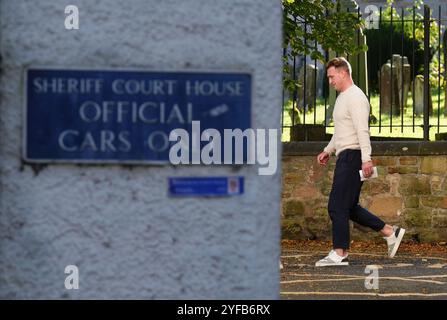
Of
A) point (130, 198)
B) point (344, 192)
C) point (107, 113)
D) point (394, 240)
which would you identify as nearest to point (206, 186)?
point (130, 198)

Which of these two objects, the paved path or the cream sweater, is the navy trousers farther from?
the paved path

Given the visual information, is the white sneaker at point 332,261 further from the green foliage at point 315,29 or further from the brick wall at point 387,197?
the green foliage at point 315,29

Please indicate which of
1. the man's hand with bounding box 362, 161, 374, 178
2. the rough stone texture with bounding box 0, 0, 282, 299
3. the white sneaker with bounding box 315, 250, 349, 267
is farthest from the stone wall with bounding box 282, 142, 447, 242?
the rough stone texture with bounding box 0, 0, 282, 299

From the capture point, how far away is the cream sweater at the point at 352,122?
8844 mm

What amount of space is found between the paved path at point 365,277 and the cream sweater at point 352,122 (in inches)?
35.8

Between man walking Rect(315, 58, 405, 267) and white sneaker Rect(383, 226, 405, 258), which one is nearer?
man walking Rect(315, 58, 405, 267)

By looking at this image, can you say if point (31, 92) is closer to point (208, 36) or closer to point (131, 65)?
point (131, 65)

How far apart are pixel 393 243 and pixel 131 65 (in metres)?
6.33

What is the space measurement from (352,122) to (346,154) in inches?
10.0

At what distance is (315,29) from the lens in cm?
1166

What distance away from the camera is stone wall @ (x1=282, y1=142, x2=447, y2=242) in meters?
11.4

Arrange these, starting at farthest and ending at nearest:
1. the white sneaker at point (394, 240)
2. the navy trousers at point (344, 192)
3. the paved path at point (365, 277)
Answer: the white sneaker at point (394, 240)
the navy trousers at point (344, 192)
the paved path at point (365, 277)

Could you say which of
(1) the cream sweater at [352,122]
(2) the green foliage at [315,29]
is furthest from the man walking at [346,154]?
(2) the green foliage at [315,29]

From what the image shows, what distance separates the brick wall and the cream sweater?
7.72 ft
